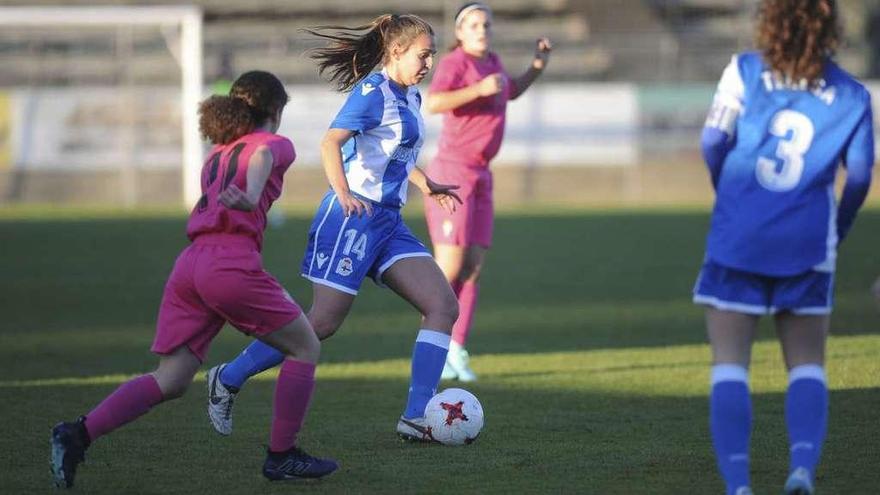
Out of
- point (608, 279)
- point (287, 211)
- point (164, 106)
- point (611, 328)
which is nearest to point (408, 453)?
point (611, 328)

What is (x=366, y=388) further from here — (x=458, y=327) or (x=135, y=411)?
(x=135, y=411)

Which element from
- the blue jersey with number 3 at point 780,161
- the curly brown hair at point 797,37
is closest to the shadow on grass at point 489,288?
the blue jersey with number 3 at point 780,161

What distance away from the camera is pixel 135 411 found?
558cm

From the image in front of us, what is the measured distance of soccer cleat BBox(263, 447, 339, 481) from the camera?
18.6 feet

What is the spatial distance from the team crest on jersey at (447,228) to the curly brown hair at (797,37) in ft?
13.0

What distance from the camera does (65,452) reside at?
5414 mm

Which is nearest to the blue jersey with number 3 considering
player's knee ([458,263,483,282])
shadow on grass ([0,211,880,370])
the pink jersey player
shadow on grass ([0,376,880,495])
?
shadow on grass ([0,376,880,495])

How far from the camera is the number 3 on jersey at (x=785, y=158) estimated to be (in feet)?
15.8

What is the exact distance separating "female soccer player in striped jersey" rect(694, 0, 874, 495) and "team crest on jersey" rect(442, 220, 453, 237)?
12.5 ft

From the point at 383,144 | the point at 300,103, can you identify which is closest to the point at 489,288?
the point at 383,144

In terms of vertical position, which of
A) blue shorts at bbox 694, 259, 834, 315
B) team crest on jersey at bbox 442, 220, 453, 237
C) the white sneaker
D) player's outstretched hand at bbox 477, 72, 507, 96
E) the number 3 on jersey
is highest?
player's outstretched hand at bbox 477, 72, 507, 96

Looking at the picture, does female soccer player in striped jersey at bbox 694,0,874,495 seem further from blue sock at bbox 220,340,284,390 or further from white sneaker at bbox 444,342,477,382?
white sneaker at bbox 444,342,477,382

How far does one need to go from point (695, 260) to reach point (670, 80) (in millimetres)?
15214

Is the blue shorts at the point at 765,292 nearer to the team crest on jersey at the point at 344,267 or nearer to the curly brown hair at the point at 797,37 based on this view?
the curly brown hair at the point at 797,37
